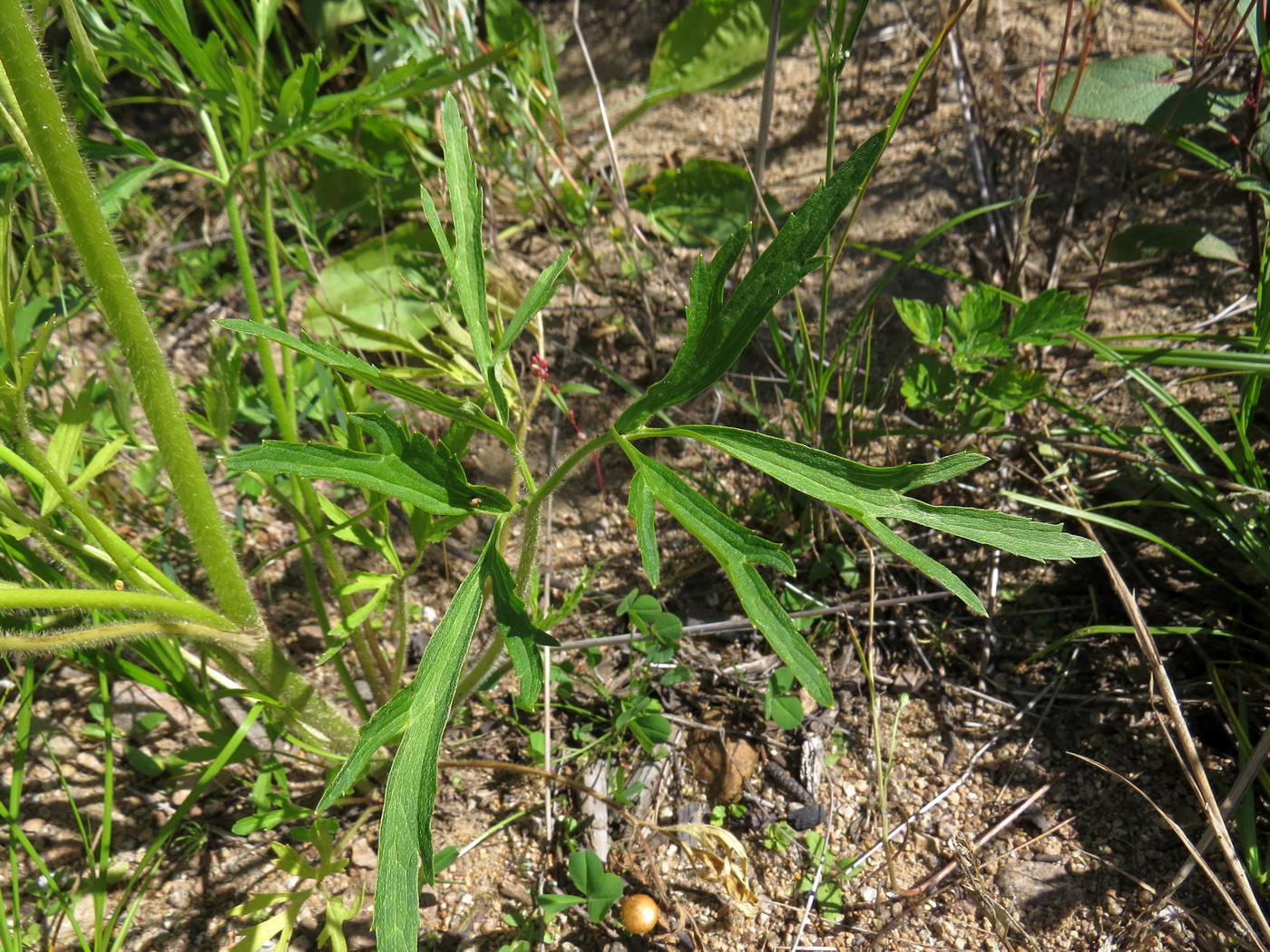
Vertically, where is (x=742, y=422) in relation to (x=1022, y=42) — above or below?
below

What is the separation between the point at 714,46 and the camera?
2547 mm

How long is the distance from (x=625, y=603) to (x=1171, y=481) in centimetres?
109

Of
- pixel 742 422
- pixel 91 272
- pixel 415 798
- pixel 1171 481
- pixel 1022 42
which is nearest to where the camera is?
pixel 415 798

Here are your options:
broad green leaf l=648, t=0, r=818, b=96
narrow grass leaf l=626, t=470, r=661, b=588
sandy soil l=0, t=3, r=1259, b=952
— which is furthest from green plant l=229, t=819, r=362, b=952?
broad green leaf l=648, t=0, r=818, b=96

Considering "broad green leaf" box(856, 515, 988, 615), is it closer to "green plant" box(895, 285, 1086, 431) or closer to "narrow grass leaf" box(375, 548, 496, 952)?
"narrow grass leaf" box(375, 548, 496, 952)

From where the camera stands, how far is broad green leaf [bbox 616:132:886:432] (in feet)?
3.24

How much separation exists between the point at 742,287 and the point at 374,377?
1.56 ft

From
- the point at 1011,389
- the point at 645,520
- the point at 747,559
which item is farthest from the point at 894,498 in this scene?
the point at 1011,389

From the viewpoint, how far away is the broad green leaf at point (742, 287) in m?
0.99

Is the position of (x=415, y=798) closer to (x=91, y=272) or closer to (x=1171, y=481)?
(x=91, y=272)

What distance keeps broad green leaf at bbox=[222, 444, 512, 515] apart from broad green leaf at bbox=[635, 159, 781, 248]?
1.40 m

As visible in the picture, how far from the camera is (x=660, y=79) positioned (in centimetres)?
261

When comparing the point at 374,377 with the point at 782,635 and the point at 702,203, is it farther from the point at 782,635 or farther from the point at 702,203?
the point at 702,203

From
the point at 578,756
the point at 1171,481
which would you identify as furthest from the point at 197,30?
the point at 1171,481
